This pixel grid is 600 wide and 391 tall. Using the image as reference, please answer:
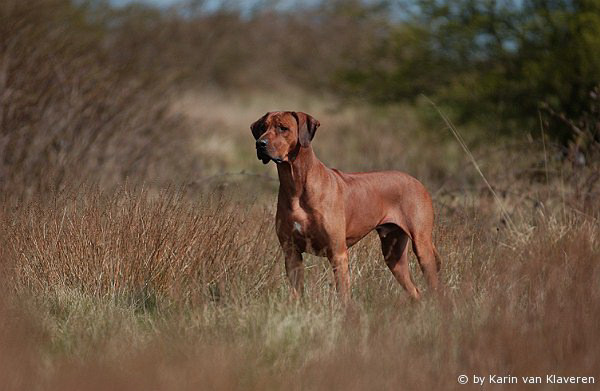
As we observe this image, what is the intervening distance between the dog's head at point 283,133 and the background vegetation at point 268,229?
0.81m

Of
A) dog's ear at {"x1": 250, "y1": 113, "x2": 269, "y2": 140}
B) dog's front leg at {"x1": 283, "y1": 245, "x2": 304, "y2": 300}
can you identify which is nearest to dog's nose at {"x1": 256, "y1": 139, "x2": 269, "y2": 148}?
dog's ear at {"x1": 250, "y1": 113, "x2": 269, "y2": 140}

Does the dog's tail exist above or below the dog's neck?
below

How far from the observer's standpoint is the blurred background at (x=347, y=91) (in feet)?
35.6

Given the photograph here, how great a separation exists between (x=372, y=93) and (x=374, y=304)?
30.0 ft

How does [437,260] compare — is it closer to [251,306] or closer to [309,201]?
[309,201]

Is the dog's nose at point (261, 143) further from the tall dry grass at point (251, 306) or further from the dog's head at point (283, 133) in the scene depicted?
the tall dry grass at point (251, 306)

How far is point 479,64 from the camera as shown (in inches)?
569

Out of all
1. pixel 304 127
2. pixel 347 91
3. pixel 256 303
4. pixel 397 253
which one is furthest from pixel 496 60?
pixel 256 303

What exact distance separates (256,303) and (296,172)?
95cm

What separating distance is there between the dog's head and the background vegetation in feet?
2.65

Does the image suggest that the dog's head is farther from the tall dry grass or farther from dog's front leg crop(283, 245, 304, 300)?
the tall dry grass

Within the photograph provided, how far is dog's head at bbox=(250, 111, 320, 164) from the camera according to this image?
21.8 feet

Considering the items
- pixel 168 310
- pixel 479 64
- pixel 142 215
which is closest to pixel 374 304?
pixel 168 310

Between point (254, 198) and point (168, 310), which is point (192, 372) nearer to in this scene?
point (168, 310)
